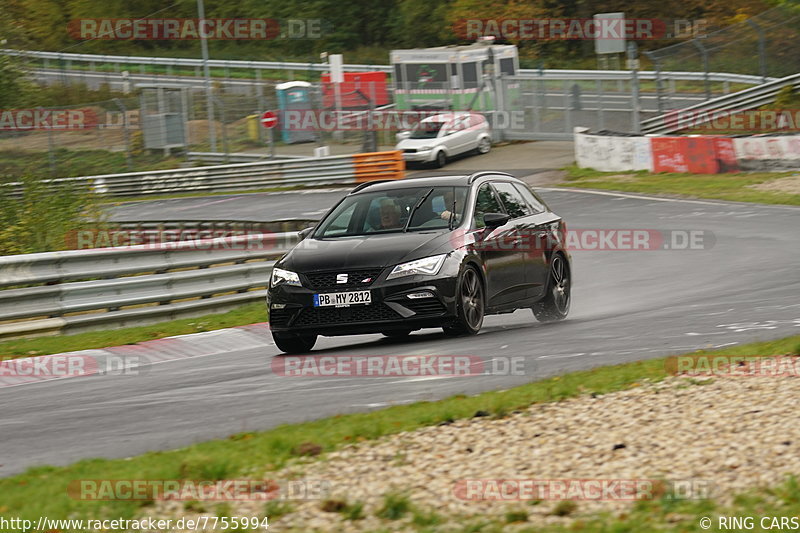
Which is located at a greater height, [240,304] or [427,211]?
[427,211]

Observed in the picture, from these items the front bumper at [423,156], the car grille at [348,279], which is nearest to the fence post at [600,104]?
the front bumper at [423,156]

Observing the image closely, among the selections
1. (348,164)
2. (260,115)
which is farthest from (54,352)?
(260,115)

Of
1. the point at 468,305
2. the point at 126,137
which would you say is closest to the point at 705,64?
the point at 126,137

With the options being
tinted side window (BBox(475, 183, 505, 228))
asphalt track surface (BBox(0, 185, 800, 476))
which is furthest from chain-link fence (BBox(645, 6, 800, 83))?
tinted side window (BBox(475, 183, 505, 228))

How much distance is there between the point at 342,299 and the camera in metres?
11.5

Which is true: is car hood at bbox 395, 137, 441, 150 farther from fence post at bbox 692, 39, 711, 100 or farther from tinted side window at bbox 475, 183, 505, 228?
tinted side window at bbox 475, 183, 505, 228

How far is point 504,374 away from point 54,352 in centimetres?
560

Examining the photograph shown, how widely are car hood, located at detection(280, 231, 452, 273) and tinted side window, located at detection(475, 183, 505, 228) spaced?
70cm

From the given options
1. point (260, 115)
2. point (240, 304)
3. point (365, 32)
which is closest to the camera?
point (240, 304)

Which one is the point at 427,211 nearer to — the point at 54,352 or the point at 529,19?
the point at 54,352

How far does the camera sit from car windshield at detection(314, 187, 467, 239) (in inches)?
487

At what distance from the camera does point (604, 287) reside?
57.9 ft

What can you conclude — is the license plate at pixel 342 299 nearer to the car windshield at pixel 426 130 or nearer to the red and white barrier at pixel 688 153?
the red and white barrier at pixel 688 153

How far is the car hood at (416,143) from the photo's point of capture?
41.8 m
